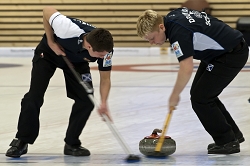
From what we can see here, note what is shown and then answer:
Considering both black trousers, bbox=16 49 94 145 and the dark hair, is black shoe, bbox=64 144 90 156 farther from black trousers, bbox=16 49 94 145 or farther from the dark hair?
the dark hair

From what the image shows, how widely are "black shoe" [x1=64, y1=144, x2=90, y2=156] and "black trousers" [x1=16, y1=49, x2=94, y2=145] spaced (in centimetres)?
4

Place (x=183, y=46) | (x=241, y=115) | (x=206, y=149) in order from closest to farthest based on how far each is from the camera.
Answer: (x=183, y=46), (x=206, y=149), (x=241, y=115)

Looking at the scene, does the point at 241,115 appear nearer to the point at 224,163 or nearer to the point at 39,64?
the point at 224,163

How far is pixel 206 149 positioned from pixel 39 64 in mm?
1393

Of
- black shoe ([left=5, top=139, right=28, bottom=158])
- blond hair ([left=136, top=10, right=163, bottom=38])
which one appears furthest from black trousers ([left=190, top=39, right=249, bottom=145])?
black shoe ([left=5, top=139, right=28, bottom=158])

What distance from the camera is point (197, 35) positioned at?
3873mm

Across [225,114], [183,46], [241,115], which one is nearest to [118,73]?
[241,115]

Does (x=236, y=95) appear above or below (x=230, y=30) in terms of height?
below

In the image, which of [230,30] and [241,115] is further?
[241,115]

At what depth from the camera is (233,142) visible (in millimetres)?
4234

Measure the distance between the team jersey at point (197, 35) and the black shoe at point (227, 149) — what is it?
2.07 ft

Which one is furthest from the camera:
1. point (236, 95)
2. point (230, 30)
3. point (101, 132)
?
point (236, 95)

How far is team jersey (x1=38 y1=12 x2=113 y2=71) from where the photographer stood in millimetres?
4031

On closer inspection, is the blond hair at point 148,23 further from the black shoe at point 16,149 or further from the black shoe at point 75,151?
the black shoe at point 16,149
